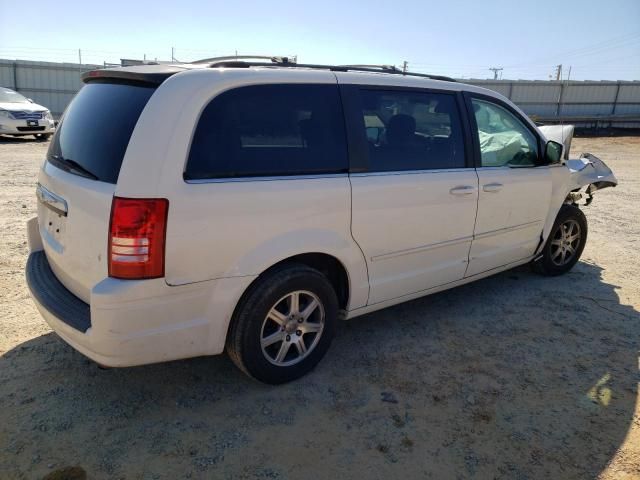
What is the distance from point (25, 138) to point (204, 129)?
1658 cm

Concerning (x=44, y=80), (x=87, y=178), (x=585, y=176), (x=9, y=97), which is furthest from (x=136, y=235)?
(x=44, y=80)

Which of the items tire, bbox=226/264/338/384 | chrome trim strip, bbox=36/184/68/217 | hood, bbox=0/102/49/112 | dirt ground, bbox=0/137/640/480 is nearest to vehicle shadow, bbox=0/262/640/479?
dirt ground, bbox=0/137/640/480

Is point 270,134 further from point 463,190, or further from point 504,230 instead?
point 504,230

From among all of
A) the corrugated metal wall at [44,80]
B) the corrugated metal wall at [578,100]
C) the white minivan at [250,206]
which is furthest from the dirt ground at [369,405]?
the corrugated metal wall at [578,100]

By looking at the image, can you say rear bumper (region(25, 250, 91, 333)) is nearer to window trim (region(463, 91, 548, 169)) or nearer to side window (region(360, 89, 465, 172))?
side window (region(360, 89, 465, 172))

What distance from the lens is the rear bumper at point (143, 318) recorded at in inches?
92.7

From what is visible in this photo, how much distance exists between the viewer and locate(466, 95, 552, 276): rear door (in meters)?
3.89

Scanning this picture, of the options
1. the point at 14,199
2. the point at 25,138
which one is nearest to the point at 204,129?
the point at 14,199

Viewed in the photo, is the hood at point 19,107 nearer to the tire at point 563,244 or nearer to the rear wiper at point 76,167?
the rear wiper at point 76,167

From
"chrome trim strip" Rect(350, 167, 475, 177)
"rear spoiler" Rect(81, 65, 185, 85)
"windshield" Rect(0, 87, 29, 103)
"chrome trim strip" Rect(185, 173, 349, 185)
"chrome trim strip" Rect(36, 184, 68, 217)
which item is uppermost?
"rear spoiler" Rect(81, 65, 185, 85)

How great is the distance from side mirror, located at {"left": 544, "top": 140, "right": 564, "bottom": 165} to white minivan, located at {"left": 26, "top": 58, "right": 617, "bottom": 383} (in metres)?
0.82

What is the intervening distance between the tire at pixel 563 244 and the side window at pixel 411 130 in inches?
70.3

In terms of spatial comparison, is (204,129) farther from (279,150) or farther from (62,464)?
(62,464)

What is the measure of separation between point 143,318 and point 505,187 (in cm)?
293
